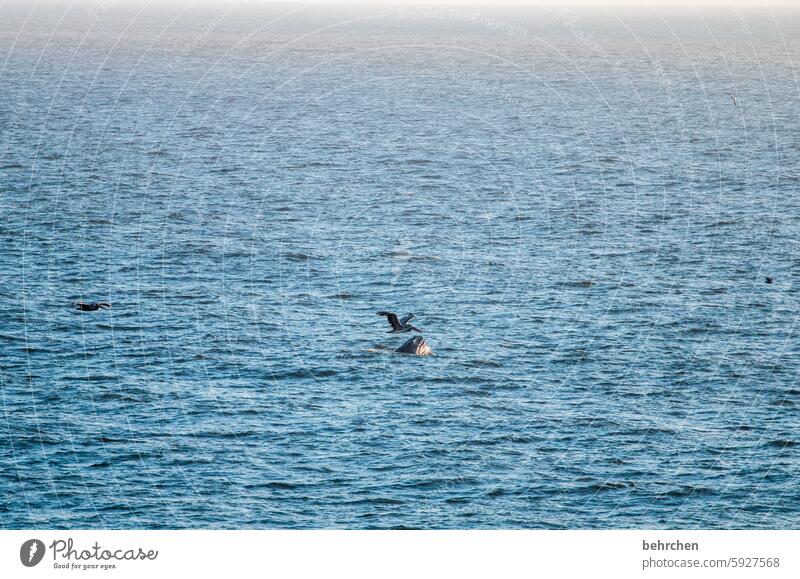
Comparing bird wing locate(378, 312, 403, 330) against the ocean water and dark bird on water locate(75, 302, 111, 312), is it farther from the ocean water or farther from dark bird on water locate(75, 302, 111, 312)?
dark bird on water locate(75, 302, 111, 312)

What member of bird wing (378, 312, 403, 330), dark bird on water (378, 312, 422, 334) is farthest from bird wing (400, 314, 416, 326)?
bird wing (378, 312, 403, 330)

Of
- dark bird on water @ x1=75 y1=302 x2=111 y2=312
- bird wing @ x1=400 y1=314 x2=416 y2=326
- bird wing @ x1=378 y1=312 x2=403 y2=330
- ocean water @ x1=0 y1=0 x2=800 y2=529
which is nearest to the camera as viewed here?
ocean water @ x1=0 y1=0 x2=800 y2=529

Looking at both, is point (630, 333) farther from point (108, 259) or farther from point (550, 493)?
point (108, 259)

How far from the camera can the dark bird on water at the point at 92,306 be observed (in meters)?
114

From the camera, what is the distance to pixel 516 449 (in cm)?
8875

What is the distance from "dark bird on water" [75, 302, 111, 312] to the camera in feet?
374

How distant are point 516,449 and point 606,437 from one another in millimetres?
6640

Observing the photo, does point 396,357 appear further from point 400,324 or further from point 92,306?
point 92,306

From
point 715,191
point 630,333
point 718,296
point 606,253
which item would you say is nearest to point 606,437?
point 630,333
